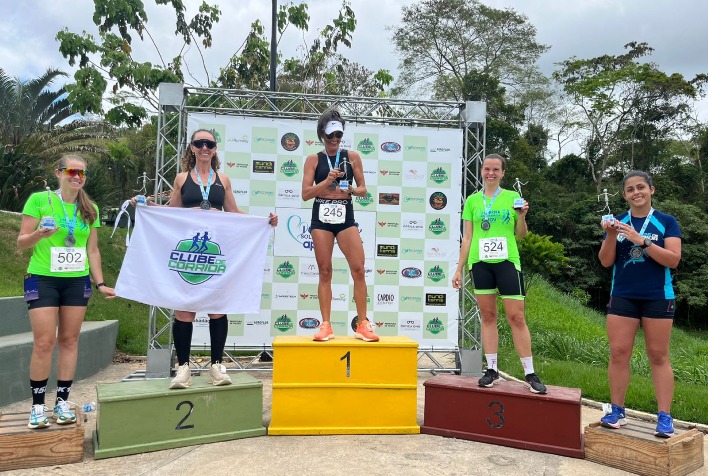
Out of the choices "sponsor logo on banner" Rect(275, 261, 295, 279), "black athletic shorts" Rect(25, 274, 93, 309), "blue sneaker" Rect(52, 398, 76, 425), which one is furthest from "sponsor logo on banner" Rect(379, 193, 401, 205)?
"blue sneaker" Rect(52, 398, 76, 425)

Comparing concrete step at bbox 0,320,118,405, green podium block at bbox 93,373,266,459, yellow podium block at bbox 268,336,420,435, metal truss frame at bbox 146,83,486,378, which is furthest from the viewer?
metal truss frame at bbox 146,83,486,378

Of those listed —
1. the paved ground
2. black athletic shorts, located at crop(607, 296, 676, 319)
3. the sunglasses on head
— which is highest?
the sunglasses on head

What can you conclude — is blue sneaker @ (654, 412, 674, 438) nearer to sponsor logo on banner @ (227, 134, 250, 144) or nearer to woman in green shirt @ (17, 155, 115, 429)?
woman in green shirt @ (17, 155, 115, 429)

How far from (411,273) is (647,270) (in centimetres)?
316

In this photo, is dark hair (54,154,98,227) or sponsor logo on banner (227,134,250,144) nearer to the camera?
dark hair (54,154,98,227)

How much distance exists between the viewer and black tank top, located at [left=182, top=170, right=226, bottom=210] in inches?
162

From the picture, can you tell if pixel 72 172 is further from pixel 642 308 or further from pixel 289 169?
pixel 642 308

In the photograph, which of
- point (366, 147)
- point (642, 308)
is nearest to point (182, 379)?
point (642, 308)

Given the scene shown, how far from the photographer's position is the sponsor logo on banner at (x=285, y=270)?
20.2ft

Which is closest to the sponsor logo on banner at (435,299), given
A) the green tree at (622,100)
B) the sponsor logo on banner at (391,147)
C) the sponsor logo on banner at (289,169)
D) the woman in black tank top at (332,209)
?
the sponsor logo on banner at (391,147)

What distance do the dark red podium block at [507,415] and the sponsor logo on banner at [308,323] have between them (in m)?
2.36

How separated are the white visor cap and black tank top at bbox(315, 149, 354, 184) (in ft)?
0.68

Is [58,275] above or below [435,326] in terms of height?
above

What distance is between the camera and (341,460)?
11.1ft
